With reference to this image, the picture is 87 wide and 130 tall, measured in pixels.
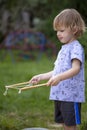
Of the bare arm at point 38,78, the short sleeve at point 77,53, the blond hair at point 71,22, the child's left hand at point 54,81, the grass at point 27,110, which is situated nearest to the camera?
the child's left hand at point 54,81

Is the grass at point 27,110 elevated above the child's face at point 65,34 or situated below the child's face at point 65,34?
below

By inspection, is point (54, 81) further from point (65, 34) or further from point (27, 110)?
point (27, 110)

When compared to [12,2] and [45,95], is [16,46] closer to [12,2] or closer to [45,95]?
[12,2]

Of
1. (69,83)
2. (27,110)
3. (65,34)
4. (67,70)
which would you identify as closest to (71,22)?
(65,34)

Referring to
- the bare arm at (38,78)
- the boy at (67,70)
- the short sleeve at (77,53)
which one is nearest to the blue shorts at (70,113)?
the boy at (67,70)

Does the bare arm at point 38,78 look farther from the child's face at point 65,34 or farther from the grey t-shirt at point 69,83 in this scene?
the child's face at point 65,34

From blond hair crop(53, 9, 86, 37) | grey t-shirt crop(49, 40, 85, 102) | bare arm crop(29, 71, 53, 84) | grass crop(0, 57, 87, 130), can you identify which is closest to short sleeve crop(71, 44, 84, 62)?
grey t-shirt crop(49, 40, 85, 102)

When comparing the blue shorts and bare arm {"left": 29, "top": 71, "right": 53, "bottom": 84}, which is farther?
bare arm {"left": 29, "top": 71, "right": 53, "bottom": 84}

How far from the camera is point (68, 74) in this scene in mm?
3775

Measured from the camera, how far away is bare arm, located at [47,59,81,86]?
12.2 ft

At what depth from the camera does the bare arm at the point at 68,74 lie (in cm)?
371

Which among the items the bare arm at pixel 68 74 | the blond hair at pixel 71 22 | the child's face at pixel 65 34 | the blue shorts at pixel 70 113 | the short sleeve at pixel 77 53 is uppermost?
the blond hair at pixel 71 22

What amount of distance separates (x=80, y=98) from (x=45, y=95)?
366 centimetres

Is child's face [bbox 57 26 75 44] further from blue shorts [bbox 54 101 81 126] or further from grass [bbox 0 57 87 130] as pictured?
grass [bbox 0 57 87 130]
